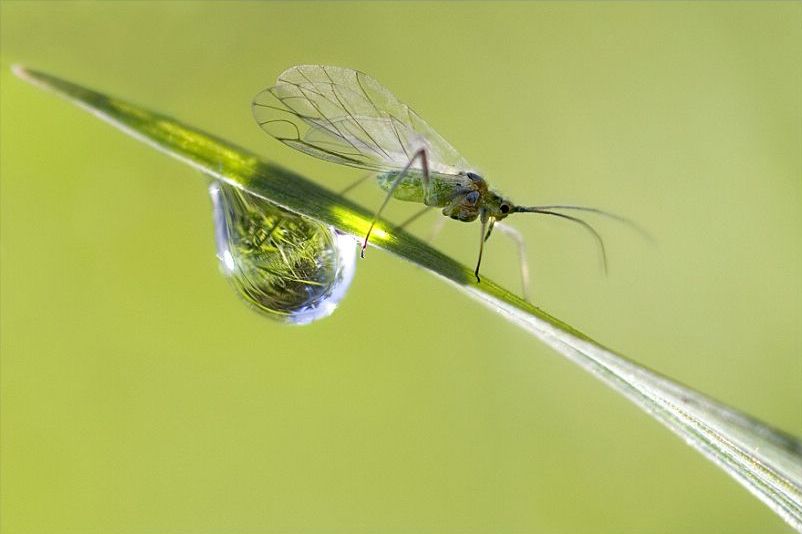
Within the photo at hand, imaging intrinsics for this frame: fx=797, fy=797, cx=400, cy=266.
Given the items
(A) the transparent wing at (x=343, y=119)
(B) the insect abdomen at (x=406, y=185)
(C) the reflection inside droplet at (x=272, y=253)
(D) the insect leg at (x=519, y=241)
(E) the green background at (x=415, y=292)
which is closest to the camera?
(C) the reflection inside droplet at (x=272, y=253)

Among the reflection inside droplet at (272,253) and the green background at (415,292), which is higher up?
the green background at (415,292)

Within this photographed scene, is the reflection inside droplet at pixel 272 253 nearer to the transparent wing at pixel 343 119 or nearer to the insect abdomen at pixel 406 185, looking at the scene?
the transparent wing at pixel 343 119

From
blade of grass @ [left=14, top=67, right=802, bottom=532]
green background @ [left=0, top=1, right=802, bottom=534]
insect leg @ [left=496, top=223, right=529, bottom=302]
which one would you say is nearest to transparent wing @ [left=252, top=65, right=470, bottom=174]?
insect leg @ [left=496, top=223, right=529, bottom=302]

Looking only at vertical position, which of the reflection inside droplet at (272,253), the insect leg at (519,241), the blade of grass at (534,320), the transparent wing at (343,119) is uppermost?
the insect leg at (519,241)

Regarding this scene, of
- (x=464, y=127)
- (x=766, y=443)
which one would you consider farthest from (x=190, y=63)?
(x=766, y=443)

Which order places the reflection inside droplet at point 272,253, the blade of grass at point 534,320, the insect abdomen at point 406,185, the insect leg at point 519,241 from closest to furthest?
the blade of grass at point 534,320, the reflection inside droplet at point 272,253, the insect abdomen at point 406,185, the insect leg at point 519,241

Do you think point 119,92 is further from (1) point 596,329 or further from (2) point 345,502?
(1) point 596,329

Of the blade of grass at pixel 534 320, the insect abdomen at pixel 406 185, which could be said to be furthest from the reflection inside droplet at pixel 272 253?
the insect abdomen at pixel 406 185

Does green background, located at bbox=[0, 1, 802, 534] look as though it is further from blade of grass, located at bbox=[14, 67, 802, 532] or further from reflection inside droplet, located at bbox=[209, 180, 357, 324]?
blade of grass, located at bbox=[14, 67, 802, 532]

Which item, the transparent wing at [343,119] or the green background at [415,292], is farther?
the green background at [415,292]
